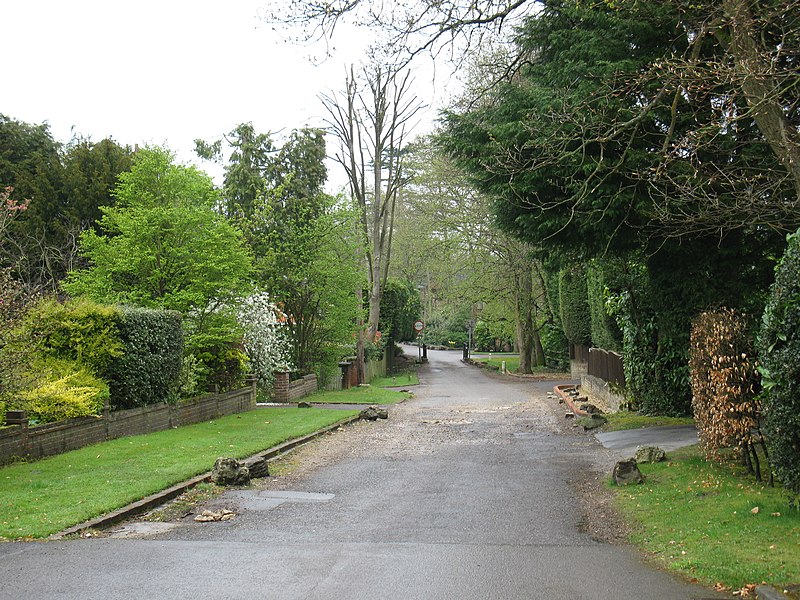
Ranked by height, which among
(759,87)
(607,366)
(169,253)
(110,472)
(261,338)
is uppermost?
(759,87)

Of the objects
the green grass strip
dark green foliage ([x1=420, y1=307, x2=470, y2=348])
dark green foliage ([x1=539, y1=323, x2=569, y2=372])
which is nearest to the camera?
the green grass strip

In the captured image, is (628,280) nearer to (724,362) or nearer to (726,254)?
(726,254)

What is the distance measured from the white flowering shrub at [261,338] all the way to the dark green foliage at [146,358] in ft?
22.6

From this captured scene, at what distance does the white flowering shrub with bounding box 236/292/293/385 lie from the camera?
2484 cm

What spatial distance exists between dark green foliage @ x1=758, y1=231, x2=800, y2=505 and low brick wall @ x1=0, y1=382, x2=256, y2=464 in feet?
33.4

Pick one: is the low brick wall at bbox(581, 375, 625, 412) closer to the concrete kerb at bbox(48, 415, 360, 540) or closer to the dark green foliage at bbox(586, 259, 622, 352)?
the dark green foliage at bbox(586, 259, 622, 352)

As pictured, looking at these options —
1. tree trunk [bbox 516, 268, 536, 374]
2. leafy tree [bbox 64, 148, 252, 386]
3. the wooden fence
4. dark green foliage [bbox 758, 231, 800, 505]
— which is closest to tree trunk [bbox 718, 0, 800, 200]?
dark green foliage [bbox 758, 231, 800, 505]

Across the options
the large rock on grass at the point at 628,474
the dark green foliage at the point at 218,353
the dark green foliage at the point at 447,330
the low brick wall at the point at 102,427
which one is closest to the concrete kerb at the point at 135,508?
the low brick wall at the point at 102,427

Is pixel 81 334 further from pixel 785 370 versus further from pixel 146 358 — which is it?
pixel 785 370

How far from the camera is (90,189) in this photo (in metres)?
30.6

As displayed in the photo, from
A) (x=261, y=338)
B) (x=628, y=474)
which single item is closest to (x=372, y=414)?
(x=261, y=338)

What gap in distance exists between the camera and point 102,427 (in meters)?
14.1

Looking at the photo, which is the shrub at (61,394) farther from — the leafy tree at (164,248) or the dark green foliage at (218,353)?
the dark green foliage at (218,353)

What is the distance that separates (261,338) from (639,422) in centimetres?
1291
